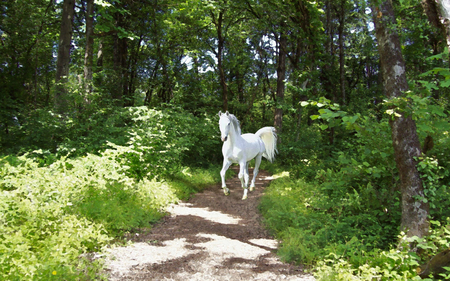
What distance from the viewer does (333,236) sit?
15.8 feet

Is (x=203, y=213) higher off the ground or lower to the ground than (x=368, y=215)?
lower

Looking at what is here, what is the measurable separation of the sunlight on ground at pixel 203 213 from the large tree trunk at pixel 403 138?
13.2 feet

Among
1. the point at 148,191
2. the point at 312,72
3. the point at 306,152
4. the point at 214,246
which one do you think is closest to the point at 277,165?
the point at 306,152

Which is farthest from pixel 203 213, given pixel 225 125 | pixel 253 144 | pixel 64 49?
pixel 64 49

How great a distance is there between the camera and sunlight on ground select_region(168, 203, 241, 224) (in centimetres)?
738

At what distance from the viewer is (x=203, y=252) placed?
511 centimetres

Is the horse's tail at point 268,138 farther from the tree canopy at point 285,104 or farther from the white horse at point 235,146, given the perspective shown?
the tree canopy at point 285,104

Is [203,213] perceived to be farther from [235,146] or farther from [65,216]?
[65,216]

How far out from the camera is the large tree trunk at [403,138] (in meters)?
4.25

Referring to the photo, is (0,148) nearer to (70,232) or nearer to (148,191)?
(148,191)

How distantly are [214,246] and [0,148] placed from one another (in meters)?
8.93

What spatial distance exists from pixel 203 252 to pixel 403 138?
3809 mm

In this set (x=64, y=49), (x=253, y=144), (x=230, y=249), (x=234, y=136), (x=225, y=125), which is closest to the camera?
(x=230, y=249)

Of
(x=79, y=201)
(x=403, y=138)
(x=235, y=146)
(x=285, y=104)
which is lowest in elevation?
(x=79, y=201)
